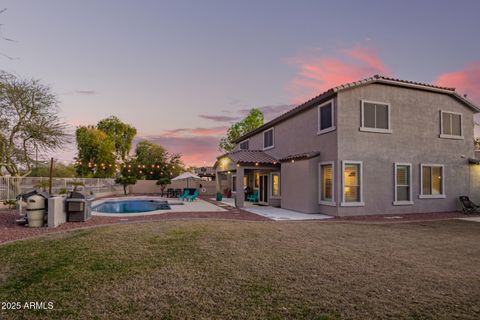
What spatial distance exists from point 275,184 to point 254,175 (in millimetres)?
3975

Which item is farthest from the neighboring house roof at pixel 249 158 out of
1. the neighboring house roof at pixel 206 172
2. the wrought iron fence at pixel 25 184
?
the neighboring house roof at pixel 206 172

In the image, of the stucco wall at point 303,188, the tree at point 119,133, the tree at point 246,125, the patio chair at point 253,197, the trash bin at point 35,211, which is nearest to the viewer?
the trash bin at point 35,211

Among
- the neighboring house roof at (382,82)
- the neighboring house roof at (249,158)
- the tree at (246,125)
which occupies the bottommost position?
the neighboring house roof at (249,158)

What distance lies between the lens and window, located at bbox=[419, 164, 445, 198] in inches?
602

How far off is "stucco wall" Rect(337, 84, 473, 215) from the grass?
5.22 m

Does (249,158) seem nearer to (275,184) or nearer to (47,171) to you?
(275,184)

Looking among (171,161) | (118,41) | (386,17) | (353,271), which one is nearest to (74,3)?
(118,41)

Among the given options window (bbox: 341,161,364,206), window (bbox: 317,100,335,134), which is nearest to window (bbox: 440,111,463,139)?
window (bbox: 341,161,364,206)

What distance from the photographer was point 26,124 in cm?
1858

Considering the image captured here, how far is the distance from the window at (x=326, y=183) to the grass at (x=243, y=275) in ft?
16.2

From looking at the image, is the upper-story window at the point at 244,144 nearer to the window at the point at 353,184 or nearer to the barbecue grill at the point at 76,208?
the window at the point at 353,184

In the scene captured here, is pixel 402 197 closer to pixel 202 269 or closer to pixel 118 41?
pixel 202 269

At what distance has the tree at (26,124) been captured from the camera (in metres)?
Result: 17.8

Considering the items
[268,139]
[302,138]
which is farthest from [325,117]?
[268,139]
